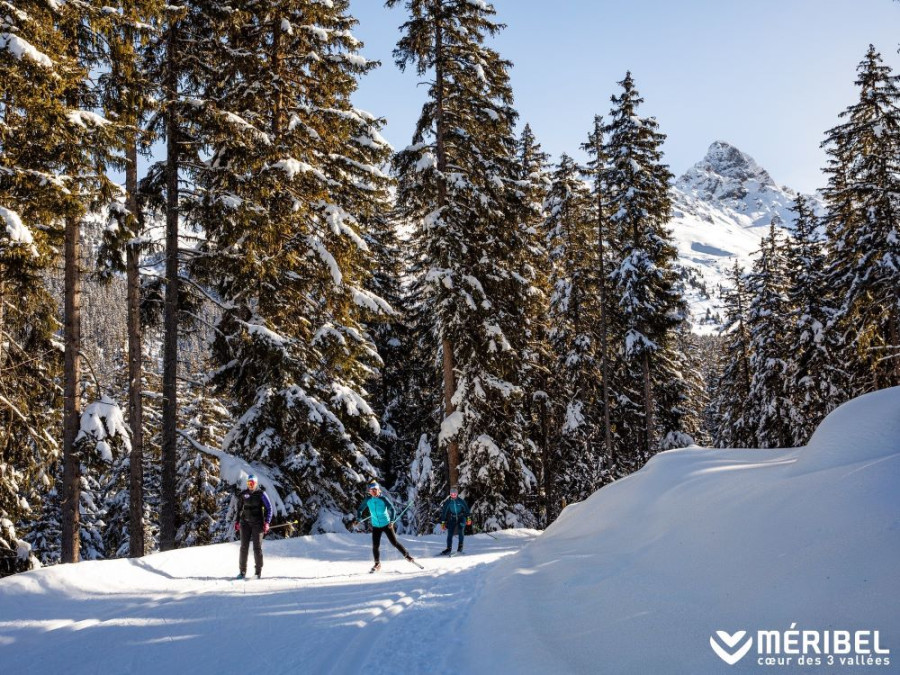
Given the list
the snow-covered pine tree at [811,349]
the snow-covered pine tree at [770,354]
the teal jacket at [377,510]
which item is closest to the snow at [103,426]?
the teal jacket at [377,510]

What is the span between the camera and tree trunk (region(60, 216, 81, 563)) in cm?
1162

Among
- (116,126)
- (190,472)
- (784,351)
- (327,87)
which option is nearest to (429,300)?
(327,87)

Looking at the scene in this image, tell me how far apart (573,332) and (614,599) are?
854 inches

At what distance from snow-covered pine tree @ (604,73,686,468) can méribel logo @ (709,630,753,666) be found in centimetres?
2030

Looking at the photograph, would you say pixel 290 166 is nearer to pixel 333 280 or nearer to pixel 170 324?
pixel 333 280

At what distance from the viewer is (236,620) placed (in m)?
7.43

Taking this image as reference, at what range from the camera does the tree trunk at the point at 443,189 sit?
18672 millimetres

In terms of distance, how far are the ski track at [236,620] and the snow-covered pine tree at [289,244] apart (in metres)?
4.71

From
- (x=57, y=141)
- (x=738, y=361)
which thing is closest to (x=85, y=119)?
(x=57, y=141)

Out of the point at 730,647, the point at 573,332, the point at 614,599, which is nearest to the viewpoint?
the point at 730,647

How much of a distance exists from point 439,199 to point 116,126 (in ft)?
32.9

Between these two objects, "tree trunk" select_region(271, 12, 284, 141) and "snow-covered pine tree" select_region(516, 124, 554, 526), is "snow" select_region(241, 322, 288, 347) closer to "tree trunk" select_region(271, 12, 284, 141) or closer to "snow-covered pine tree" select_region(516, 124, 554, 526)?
"tree trunk" select_region(271, 12, 284, 141)

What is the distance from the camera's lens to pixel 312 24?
658 inches

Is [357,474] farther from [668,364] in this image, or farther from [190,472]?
[668,364]
